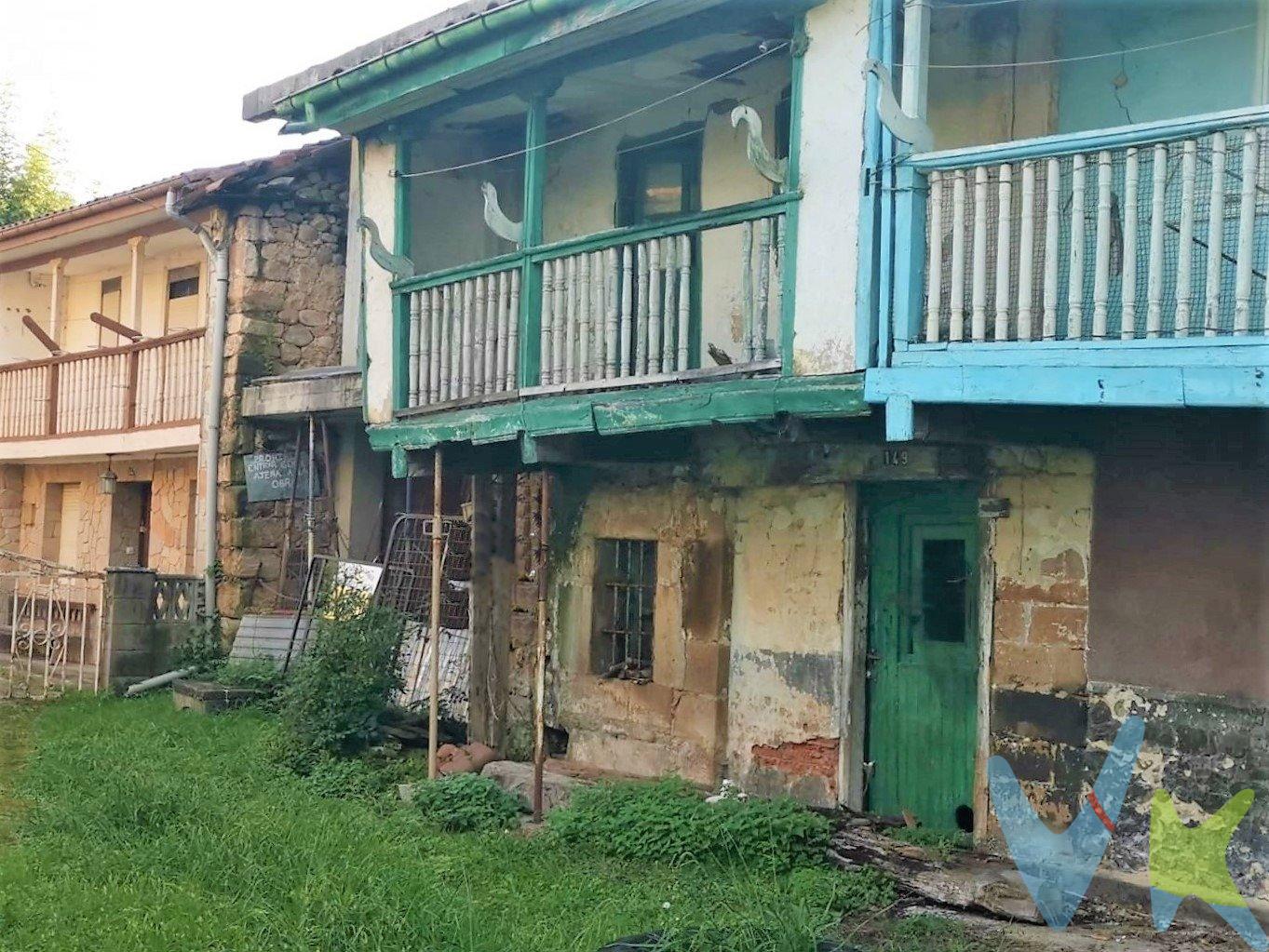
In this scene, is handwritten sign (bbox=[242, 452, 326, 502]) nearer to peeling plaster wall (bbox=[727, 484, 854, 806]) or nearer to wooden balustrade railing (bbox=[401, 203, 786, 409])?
wooden balustrade railing (bbox=[401, 203, 786, 409])

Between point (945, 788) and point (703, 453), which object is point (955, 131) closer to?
point (703, 453)

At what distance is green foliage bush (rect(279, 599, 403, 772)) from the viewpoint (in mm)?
10094

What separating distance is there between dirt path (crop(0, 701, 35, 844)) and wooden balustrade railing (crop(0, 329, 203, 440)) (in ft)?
12.3

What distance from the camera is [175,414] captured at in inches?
596

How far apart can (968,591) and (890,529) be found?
0.65 meters

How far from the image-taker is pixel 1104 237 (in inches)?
231

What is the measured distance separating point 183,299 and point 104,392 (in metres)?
1.69

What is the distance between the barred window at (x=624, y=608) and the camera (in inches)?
380

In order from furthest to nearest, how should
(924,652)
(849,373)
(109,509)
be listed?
(109,509) < (924,652) < (849,373)

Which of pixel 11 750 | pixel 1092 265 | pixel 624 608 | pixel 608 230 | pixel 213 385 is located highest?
pixel 608 230

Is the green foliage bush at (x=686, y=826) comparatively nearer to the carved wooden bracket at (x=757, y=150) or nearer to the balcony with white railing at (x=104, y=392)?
the carved wooden bracket at (x=757, y=150)

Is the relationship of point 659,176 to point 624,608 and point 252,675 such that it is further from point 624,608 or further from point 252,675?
point 252,675

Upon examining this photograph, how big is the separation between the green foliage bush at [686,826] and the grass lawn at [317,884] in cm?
14

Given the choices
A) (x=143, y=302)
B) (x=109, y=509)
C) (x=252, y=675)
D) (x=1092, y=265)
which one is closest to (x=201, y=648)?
(x=252, y=675)
